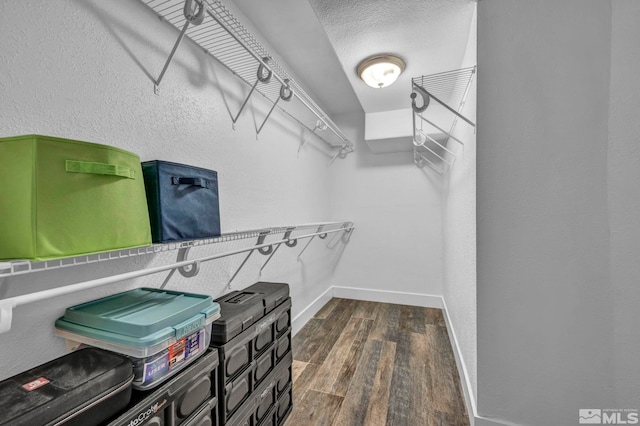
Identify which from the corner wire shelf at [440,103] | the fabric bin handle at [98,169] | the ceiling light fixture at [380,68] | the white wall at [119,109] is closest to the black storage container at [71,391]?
the white wall at [119,109]

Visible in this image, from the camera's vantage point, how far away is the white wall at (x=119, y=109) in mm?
704

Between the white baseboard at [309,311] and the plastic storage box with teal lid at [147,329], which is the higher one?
the plastic storage box with teal lid at [147,329]

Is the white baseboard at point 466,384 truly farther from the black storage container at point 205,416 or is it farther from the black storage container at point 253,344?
the black storage container at point 205,416

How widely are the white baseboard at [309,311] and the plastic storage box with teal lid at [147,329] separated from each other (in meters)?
1.52

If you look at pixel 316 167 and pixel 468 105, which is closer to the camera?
pixel 468 105

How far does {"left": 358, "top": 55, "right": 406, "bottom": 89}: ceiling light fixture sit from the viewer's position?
1702mm

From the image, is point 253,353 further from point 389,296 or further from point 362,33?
point 389,296

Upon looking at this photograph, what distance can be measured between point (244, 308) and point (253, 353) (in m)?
0.21

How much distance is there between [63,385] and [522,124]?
1742 millimetres

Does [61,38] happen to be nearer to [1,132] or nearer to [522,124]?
[1,132]

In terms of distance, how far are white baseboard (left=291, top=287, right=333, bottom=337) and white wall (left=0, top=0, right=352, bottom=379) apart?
672mm

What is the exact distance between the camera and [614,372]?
1.05 m

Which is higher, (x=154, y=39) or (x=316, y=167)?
(x=154, y=39)

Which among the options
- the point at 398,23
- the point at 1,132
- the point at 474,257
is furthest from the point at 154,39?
the point at 474,257
